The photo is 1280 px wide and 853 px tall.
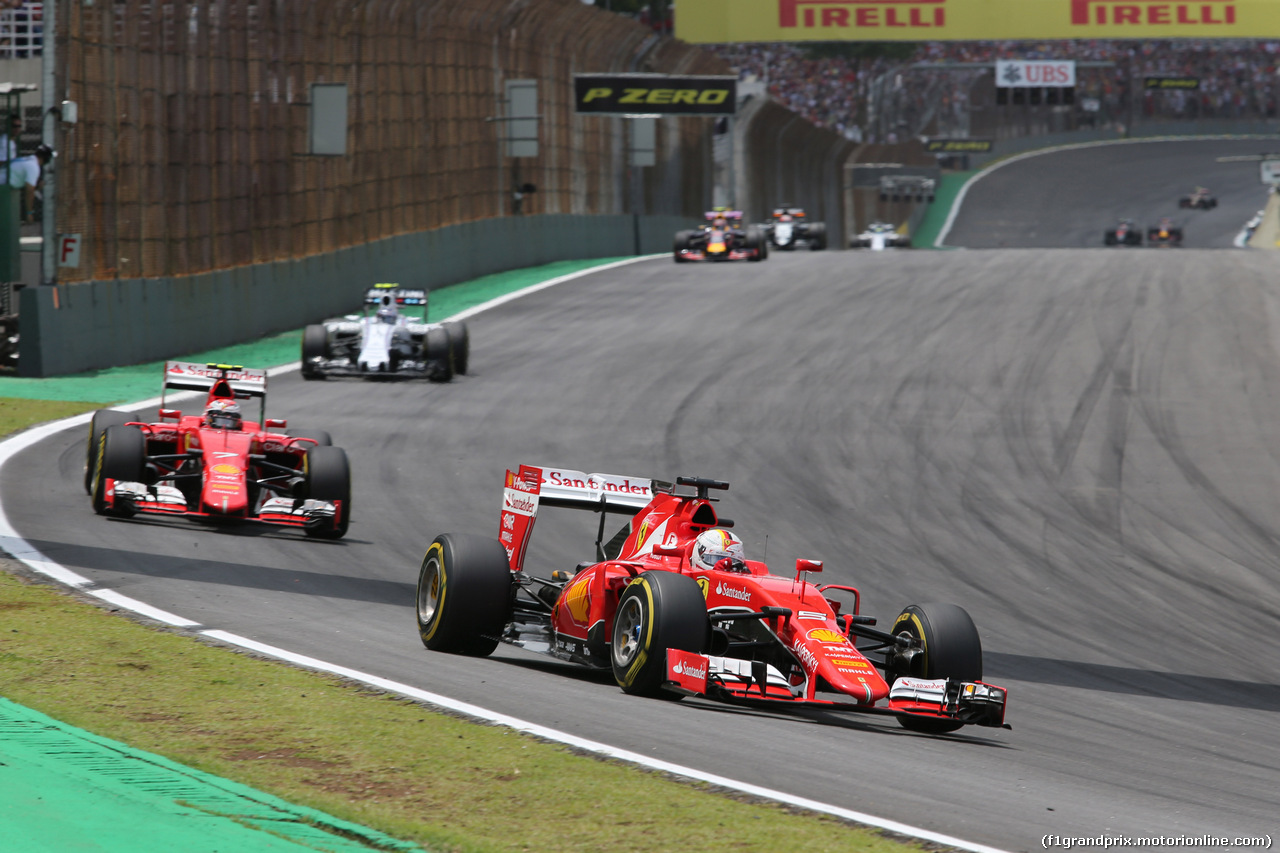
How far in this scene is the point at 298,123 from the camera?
1107 inches

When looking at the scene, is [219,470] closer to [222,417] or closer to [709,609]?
[222,417]

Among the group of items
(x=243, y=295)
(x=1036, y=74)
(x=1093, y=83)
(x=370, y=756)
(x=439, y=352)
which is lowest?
(x=370, y=756)

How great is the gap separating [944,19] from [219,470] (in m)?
55.5

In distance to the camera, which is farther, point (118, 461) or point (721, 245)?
point (721, 245)

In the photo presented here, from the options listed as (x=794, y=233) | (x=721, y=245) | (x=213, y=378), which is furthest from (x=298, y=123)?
(x=794, y=233)

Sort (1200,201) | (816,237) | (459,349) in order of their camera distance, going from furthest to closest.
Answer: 1. (1200,201)
2. (816,237)
3. (459,349)

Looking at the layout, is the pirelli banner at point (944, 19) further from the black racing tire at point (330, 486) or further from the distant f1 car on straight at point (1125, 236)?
the black racing tire at point (330, 486)

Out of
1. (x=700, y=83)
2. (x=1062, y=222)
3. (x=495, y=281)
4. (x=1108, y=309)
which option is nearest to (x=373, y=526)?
(x=1108, y=309)

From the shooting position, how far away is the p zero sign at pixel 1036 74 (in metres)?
82.8

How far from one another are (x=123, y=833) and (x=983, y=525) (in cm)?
1092

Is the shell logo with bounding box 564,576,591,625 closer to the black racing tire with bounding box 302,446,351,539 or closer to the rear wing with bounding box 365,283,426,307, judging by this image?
the black racing tire with bounding box 302,446,351,539

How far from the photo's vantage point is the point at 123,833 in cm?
538

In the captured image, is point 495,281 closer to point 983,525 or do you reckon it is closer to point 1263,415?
point 1263,415

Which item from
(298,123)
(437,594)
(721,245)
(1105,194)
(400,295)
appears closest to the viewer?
(437,594)
